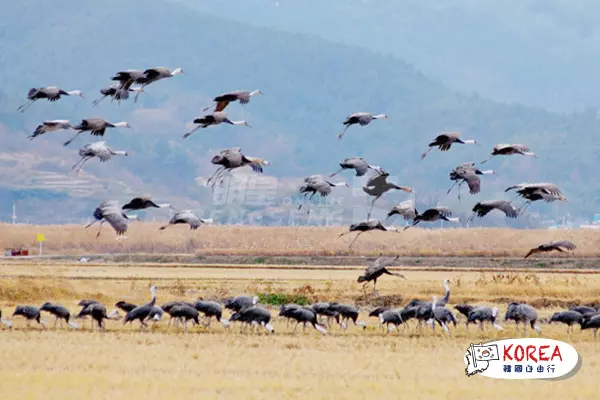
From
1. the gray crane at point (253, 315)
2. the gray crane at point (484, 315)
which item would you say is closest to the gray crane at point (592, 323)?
the gray crane at point (484, 315)

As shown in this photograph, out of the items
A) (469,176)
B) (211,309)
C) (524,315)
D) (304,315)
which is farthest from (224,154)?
(524,315)

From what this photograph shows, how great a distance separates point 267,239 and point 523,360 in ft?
358

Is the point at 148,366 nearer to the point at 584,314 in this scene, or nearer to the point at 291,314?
the point at 291,314

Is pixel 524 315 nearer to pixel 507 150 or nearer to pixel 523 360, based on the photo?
pixel 507 150

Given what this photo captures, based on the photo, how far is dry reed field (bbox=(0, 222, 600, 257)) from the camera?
405 ft

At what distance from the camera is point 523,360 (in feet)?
80.9

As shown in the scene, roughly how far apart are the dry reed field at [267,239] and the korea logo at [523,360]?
9274 centimetres

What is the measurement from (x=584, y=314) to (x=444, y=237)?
9466cm

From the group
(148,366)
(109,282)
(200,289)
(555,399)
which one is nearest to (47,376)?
(148,366)

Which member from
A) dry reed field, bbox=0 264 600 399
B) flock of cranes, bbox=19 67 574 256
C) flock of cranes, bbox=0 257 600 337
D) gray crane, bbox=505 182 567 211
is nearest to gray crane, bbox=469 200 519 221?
flock of cranes, bbox=19 67 574 256

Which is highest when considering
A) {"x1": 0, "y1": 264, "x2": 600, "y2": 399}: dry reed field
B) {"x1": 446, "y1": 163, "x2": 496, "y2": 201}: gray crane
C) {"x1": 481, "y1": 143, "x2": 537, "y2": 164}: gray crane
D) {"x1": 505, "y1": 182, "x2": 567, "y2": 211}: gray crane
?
{"x1": 481, "y1": 143, "x2": 537, "y2": 164}: gray crane

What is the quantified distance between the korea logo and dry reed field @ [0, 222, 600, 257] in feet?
304

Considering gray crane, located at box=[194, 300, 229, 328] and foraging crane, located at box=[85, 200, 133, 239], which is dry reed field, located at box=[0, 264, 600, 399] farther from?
foraging crane, located at box=[85, 200, 133, 239]

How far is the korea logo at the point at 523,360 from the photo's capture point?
81.1 feet
